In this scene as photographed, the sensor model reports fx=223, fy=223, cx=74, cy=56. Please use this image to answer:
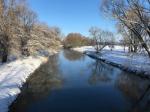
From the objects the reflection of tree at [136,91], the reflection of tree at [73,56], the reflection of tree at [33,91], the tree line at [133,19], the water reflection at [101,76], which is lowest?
the reflection of tree at [136,91]

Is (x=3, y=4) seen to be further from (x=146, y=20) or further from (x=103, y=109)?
(x=103, y=109)

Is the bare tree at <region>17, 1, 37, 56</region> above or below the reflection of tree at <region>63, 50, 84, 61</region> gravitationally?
above

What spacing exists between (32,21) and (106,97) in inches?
1039

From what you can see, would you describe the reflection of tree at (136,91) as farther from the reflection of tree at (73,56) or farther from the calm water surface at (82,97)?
the reflection of tree at (73,56)

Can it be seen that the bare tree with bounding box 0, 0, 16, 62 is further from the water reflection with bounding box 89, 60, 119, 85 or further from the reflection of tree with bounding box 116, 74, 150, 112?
the reflection of tree with bounding box 116, 74, 150, 112

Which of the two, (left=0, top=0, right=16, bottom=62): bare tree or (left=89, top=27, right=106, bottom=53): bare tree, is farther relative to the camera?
(left=89, top=27, right=106, bottom=53): bare tree

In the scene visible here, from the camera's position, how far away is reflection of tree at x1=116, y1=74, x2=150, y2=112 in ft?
42.5

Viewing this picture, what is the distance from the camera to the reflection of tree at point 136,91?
12963mm

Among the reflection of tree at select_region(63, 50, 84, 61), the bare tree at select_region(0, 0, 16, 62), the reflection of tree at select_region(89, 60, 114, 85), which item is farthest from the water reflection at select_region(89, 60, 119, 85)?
the reflection of tree at select_region(63, 50, 84, 61)

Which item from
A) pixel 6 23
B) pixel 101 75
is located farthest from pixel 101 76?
pixel 6 23

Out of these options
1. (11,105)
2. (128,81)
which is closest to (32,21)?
(128,81)

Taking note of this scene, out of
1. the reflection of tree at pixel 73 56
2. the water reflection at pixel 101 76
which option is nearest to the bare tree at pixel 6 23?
the water reflection at pixel 101 76

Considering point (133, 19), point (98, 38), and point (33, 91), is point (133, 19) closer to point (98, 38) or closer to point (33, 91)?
point (33, 91)

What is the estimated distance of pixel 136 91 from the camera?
16500mm
